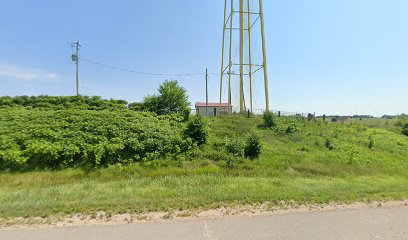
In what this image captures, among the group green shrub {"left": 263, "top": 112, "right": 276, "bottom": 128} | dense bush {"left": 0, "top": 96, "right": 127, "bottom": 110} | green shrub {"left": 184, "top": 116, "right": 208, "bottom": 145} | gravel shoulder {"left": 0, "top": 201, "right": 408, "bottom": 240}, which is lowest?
gravel shoulder {"left": 0, "top": 201, "right": 408, "bottom": 240}

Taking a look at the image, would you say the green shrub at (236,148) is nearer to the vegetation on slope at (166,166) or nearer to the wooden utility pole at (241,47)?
the vegetation on slope at (166,166)

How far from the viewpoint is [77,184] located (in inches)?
268

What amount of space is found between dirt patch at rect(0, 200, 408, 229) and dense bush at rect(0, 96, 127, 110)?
12.2 m

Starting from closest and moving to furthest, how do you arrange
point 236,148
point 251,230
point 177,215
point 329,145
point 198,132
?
point 251,230 < point 177,215 < point 236,148 < point 198,132 < point 329,145

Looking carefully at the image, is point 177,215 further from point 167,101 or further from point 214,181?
point 167,101

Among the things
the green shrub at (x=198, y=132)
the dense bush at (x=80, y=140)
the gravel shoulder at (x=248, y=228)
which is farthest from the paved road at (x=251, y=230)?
the green shrub at (x=198, y=132)

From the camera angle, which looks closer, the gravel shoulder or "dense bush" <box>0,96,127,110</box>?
the gravel shoulder

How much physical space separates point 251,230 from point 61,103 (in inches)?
677

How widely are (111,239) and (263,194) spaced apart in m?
3.68

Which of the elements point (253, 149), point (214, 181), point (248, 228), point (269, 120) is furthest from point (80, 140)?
point (269, 120)

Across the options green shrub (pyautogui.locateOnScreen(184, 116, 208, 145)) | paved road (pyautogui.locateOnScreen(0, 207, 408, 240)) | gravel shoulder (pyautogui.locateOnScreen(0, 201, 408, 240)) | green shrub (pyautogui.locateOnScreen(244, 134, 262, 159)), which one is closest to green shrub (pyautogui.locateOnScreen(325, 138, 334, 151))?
green shrub (pyautogui.locateOnScreen(244, 134, 262, 159))

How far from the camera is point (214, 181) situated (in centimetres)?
705

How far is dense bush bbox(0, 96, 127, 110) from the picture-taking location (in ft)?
52.4

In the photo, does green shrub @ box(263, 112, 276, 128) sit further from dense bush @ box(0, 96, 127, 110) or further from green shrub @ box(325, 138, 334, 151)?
dense bush @ box(0, 96, 127, 110)
